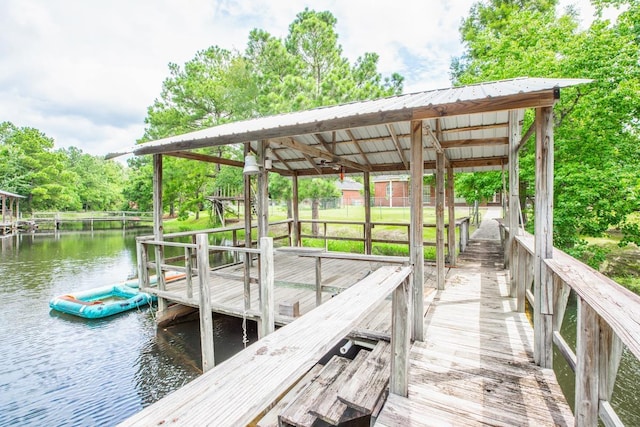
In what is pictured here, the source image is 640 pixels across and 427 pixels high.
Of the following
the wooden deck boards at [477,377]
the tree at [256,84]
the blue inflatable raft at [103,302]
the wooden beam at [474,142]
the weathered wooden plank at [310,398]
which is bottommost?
the blue inflatable raft at [103,302]

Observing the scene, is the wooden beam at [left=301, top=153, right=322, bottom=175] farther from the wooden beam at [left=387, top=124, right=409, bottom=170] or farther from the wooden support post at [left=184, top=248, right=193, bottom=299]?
the wooden support post at [left=184, top=248, right=193, bottom=299]

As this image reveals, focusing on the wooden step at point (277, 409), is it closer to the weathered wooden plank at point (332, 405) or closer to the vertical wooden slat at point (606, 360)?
the weathered wooden plank at point (332, 405)

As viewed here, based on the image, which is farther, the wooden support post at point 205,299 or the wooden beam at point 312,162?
the wooden beam at point 312,162

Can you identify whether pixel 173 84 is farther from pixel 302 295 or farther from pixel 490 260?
pixel 490 260

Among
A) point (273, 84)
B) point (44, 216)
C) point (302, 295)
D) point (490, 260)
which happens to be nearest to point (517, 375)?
point (302, 295)

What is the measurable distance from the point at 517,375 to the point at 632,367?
4.63 metres

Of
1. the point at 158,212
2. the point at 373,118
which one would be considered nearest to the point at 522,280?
the point at 373,118

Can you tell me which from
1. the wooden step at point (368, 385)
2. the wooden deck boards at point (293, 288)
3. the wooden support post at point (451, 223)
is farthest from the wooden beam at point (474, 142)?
the wooden step at point (368, 385)

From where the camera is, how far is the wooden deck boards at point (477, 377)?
2.26 metres

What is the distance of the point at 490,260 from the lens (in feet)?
26.6

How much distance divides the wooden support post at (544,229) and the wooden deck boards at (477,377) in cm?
36

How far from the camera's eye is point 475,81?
11.1 m

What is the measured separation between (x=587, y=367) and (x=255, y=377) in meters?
2.02

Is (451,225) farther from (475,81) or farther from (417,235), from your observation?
(475,81)
